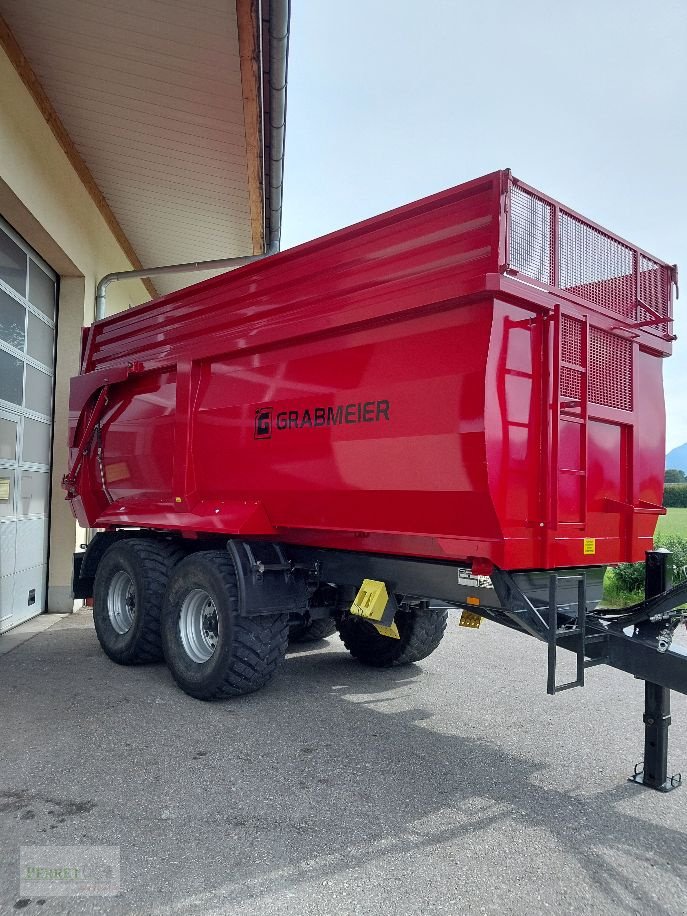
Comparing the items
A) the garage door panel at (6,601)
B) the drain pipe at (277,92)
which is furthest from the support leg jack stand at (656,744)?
the garage door panel at (6,601)

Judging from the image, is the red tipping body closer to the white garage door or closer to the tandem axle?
the tandem axle

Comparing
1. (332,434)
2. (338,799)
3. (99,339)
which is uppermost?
(99,339)

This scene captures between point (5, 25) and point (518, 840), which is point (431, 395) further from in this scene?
point (5, 25)

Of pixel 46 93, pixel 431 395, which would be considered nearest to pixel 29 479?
pixel 46 93

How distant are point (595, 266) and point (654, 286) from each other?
Answer: 20.7 inches

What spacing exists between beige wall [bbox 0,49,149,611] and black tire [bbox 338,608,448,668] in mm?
4154

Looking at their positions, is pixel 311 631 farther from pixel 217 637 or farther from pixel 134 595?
pixel 217 637

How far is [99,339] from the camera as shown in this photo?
7059 millimetres

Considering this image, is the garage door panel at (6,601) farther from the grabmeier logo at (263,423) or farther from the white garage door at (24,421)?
the grabmeier logo at (263,423)

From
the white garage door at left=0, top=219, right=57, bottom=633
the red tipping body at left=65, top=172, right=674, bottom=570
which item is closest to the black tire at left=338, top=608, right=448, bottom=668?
the red tipping body at left=65, top=172, right=674, bottom=570

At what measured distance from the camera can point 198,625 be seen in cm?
534

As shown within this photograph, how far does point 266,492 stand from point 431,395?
1565mm

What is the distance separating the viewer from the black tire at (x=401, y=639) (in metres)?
5.73

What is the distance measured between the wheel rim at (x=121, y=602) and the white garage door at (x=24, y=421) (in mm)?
1475
